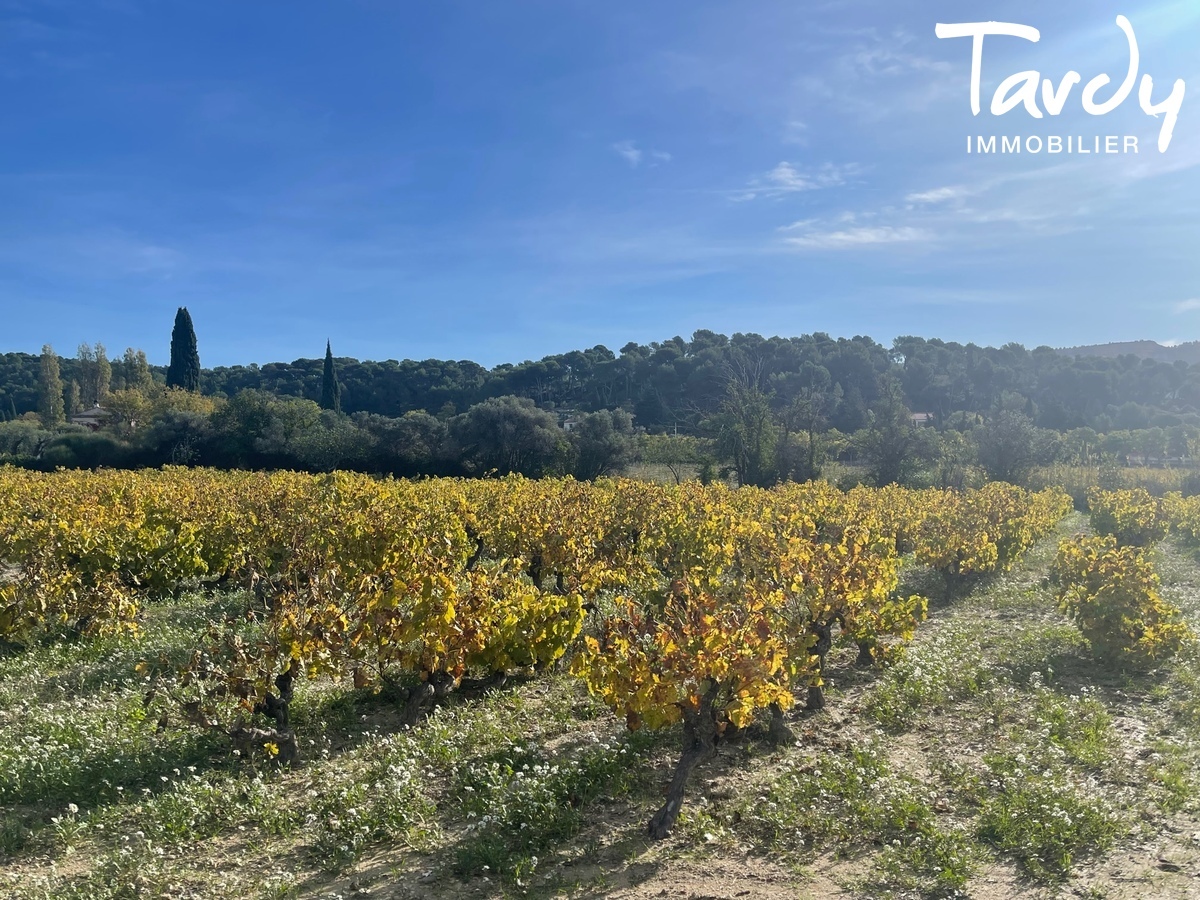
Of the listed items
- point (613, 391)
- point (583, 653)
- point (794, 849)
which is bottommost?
point (794, 849)

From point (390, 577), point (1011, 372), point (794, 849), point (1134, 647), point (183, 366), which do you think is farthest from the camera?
point (1011, 372)

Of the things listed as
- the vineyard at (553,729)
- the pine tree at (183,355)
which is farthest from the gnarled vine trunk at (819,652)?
the pine tree at (183,355)

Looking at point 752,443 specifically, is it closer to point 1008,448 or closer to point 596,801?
point 1008,448

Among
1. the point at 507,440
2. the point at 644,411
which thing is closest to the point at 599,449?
the point at 507,440

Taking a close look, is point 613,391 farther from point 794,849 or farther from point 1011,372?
point 794,849

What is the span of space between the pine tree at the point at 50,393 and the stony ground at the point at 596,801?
70107 mm

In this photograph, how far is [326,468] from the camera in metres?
41.5

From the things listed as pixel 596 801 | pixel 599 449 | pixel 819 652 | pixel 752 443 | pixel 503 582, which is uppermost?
pixel 752 443

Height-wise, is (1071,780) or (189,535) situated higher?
(189,535)

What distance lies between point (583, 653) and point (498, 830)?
1.22 meters

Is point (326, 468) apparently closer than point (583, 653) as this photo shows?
No

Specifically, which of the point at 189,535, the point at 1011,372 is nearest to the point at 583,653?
the point at 189,535

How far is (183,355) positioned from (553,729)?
69782 millimetres

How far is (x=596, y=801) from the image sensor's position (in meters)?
5.13
